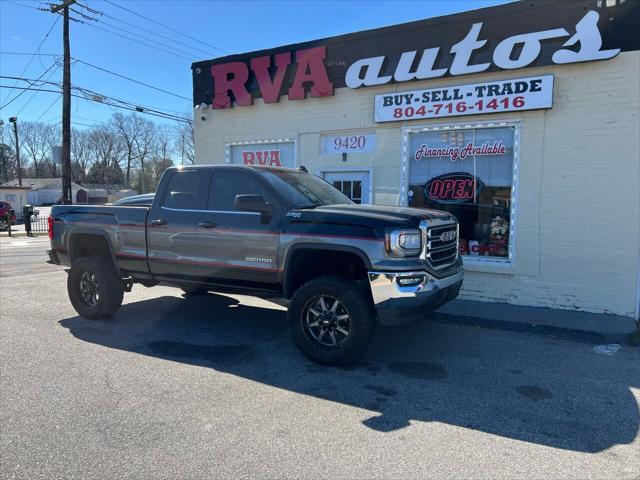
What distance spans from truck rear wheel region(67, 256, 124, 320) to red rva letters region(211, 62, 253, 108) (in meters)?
5.13

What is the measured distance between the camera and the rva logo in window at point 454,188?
26.8 ft

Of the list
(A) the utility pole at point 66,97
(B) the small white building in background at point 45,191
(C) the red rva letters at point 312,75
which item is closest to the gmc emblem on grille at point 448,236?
(C) the red rva letters at point 312,75

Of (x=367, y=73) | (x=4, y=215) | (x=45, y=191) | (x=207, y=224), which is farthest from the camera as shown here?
(x=45, y=191)

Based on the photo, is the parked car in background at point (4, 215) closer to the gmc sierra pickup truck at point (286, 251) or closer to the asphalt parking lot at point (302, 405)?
the asphalt parking lot at point (302, 405)

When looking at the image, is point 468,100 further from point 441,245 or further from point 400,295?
point 400,295

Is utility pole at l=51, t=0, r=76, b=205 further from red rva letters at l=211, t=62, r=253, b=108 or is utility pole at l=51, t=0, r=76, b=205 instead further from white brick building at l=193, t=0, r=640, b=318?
white brick building at l=193, t=0, r=640, b=318

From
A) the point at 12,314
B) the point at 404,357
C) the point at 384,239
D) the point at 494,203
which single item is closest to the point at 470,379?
the point at 404,357

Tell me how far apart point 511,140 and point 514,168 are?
0.47 m

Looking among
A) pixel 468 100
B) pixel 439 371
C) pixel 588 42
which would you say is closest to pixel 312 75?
pixel 468 100

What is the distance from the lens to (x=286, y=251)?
502 cm

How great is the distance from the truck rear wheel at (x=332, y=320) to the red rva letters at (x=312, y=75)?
5.54 metres

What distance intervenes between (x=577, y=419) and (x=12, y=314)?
730 centimetres

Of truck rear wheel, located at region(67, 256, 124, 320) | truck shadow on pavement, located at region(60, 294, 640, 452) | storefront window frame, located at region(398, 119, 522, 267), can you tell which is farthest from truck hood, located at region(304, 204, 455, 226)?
truck rear wheel, located at region(67, 256, 124, 320)

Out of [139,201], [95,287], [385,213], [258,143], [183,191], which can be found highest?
[258,143]
